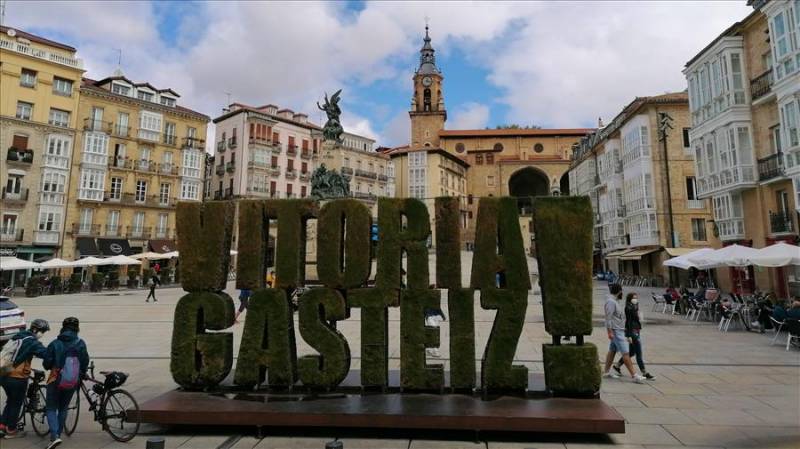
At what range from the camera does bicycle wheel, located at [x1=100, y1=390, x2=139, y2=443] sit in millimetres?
6055

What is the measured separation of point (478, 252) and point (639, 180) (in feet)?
118

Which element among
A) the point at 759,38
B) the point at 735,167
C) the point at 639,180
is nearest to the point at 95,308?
the point at 735,167

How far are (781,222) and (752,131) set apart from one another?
516 cm

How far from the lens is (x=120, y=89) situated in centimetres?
4459

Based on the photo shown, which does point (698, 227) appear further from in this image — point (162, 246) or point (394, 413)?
point (162, 246)

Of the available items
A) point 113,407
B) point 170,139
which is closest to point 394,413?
point 113,407

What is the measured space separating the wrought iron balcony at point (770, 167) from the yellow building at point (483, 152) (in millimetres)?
54180

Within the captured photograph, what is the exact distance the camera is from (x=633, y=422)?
6.55 metres

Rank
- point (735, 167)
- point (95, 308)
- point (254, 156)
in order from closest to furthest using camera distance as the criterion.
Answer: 1. point (95, 308)
2. point (735, 167)
3. point (254, 156)

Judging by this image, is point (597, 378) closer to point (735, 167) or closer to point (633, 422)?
point (633, 422)

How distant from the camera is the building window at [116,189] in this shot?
42.9 m

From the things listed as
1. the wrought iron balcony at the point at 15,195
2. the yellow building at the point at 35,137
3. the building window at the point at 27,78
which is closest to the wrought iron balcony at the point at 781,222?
the yellow building at the point at 35,137

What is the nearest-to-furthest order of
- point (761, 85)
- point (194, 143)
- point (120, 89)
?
point (761, 85), point (120, 89), point (194, 143)

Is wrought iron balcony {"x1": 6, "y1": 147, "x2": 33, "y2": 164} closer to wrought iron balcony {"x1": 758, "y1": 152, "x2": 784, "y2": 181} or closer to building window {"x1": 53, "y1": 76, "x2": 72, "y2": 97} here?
building window {"x1": 53, "y1": 76, "x2": 72, "y2": 97}
